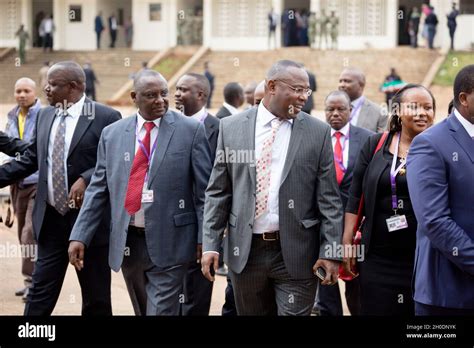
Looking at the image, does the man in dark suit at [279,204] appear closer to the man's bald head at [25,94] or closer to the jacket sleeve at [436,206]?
the jacket sleeve at [436,206]

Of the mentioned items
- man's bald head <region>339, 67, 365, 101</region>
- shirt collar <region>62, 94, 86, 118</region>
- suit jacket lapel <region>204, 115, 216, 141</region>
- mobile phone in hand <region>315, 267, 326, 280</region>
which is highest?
man's bald head <region>339, 67, 365, 101</region>

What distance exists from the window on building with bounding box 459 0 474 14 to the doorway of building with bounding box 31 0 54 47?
1808 cm

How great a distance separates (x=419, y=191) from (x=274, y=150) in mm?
1078

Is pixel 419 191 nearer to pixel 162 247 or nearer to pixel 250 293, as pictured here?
pixel 250 293

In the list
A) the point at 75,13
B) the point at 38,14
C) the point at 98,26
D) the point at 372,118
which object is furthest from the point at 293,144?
the point at 38,14

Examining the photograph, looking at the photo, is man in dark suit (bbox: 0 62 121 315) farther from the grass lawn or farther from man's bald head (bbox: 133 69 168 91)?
the grass lawn

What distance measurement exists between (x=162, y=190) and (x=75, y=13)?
40.0 meters

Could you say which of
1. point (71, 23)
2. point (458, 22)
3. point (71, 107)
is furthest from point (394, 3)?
point (71, 107)

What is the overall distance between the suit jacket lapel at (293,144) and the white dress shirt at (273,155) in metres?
0.03

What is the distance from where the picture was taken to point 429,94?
586cm

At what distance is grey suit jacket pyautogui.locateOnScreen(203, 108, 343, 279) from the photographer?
553 cm

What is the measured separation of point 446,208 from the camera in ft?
15.5

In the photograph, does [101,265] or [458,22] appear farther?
[458,22]

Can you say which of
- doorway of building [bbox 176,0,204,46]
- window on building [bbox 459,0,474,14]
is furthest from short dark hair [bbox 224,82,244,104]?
doorway of building [bbox 176,0,204,46]
